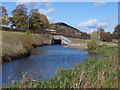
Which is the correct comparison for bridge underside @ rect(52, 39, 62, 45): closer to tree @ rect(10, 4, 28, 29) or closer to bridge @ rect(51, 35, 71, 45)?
bridge @ rect(51, 35, 71, 45)

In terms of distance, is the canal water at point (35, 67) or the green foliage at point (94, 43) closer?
the canal water at point (35, 67)

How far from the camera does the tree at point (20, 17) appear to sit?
173 ft

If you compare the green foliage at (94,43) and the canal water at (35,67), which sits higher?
the green foliage at (94,43)

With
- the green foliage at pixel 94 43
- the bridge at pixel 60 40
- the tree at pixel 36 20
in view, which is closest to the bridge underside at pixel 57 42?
the bridge at pixel 60 40

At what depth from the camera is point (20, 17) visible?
2057 inches

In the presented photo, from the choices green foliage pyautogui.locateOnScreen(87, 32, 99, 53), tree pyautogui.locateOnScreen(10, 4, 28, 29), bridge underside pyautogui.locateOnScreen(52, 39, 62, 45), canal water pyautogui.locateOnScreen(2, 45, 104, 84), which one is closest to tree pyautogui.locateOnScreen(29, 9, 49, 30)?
tree pyautogui.locateOnScreen(10, 4, 28, 29)

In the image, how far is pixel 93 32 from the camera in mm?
25016

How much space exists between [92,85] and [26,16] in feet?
169

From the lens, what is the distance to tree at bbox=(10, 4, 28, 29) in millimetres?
52688

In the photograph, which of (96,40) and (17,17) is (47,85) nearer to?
(96,40)

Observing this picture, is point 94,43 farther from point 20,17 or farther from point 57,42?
point 20,17

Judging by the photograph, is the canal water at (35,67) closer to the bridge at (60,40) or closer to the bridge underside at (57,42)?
the bridge at (60,40)

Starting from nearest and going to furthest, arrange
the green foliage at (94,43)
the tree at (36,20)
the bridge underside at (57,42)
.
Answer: the green foliage at (94,43), the bridge underside at (57,42), the tree at (36,20)

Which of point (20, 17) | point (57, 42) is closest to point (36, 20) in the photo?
point (20, 17)
